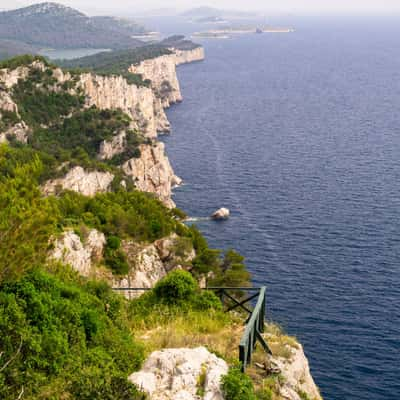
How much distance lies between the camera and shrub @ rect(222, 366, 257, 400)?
47.2 feet

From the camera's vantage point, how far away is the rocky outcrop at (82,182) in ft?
265

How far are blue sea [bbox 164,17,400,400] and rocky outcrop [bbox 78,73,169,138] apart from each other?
24.6 feet

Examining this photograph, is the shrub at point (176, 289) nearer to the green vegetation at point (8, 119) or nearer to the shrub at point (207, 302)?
the shrub at point (207, 302)

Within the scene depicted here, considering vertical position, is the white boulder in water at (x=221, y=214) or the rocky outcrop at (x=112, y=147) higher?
the rocky outcrop at (x=112, y=147)

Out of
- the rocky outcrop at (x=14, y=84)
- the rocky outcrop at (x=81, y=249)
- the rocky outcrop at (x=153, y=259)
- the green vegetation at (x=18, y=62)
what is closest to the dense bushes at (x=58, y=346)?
the rocky outcrop at (x=81, y=249)

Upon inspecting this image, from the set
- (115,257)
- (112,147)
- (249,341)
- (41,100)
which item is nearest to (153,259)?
(115,257)

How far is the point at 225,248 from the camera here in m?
83.1

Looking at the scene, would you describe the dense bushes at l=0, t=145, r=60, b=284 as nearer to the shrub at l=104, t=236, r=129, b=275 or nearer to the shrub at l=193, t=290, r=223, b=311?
the shrub at l=193, t=290, r=223, b=311

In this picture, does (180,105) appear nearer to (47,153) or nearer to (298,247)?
(47,153)

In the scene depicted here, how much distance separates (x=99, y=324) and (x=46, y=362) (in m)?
3.00

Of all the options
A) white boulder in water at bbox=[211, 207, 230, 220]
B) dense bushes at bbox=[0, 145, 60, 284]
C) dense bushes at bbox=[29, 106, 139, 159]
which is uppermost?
dense bushes at bbox=[0, 145, 60, 284]

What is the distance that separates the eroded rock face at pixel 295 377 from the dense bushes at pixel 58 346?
4.73 metres

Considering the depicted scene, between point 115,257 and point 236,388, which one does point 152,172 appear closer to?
point 115,257

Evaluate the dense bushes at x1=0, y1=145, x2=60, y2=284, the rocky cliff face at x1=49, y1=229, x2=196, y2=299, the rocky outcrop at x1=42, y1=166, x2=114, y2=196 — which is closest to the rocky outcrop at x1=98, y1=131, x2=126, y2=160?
the rocky outcrop at x1=42, y1=166, x2=114, y2=196
